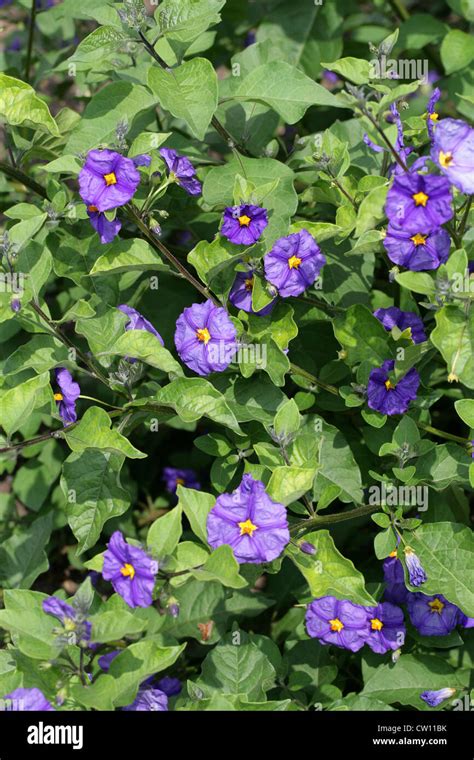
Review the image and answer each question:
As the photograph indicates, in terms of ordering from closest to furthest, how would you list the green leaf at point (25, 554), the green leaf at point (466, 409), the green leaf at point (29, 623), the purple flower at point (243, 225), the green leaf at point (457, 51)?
the green leaf at point (29, 623), the green leaf at point (466, 409), the purple flower at point (243, 225), the green leaf at point (25, 554), the green leaf at point (457, 51)

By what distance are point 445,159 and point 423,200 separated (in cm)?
12

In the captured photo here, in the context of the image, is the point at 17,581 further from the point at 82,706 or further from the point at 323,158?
the point at 323,158

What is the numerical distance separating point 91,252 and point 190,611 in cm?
135

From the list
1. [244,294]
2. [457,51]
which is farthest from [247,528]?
[457,51]

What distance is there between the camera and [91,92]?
3975mm

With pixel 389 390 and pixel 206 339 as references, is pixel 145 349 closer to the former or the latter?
pixel 206 339

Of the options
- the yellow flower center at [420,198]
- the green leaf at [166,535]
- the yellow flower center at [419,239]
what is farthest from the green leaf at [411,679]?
the yellow flower center at [420,198]

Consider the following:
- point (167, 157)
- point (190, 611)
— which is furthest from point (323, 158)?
point (190, 611)

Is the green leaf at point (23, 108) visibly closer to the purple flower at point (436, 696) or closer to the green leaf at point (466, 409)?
the green leaf at point (466, 409)

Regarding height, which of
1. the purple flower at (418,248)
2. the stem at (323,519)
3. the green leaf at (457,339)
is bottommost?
the stem at (323,519)

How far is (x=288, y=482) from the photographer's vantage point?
8.13 ft

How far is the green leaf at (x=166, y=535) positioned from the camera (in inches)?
94.4

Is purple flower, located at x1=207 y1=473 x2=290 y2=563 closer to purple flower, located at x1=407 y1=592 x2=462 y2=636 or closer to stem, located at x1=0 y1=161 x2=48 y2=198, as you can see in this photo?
purple flower, located at x1=407 y1=592 x2=462 y2=636

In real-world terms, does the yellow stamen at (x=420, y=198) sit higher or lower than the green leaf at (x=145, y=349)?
higher
